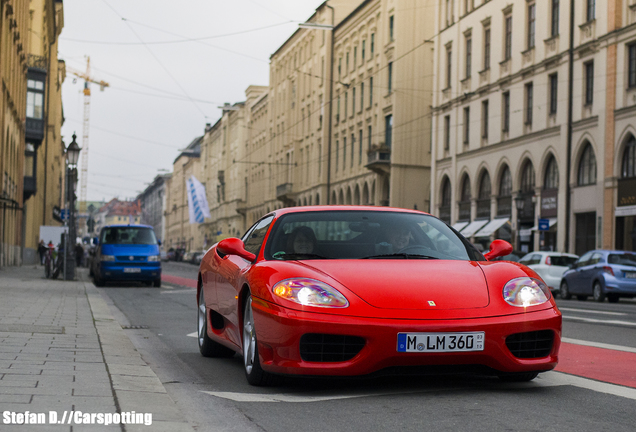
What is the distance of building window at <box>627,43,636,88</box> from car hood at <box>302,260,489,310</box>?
106 feet

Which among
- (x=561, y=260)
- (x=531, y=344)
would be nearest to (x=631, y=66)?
(x=561, y=260)

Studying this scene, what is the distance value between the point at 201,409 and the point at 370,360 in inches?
42.8

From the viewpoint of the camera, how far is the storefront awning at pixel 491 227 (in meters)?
45.5

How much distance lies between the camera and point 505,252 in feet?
23.0

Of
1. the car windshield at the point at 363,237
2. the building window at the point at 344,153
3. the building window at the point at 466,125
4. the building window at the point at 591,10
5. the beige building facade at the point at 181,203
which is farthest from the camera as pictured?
the beige building facade at the point at 181,203

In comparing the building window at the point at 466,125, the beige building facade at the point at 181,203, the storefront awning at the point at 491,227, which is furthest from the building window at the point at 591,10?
the beige building facade at the point at 181,203

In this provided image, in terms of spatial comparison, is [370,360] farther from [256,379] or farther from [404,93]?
[404,93]

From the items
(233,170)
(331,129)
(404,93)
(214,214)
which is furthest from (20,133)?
(214,214)

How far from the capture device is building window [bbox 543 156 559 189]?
41531 mm

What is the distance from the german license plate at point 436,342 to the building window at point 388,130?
53.9 m

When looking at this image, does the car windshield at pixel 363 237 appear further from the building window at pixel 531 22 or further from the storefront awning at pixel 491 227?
the building window at pixel 531 22

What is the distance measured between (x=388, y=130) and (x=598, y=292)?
3520cm

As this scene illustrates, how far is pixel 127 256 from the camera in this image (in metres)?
27.0

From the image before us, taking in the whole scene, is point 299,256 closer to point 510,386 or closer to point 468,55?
point 510,386
